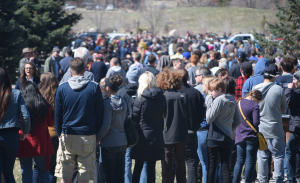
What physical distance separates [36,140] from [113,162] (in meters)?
1.06

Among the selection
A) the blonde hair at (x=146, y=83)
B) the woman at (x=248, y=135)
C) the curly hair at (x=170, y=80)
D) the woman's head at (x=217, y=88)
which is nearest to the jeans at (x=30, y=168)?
the blonde hair at (x=146, y=83)

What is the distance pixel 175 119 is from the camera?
4.66 metres

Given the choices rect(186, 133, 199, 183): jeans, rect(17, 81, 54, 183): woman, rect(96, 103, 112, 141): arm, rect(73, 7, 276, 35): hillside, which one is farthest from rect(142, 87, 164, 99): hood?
rect(73, 7, 276, 35): hillside

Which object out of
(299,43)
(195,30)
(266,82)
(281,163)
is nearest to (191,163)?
(281,163)

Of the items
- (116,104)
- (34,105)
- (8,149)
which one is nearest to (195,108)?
(116,104)

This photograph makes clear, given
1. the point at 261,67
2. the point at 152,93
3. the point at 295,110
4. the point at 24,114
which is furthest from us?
the point at 261,67

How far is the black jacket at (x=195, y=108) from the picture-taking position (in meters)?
4.98

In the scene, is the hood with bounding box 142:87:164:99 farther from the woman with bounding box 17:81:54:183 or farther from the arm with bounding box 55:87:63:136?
the woman with bounding box 17:81:54:183

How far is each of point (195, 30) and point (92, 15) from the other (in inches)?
902

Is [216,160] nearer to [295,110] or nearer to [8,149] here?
[295,110]

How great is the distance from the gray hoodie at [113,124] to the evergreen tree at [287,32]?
25.1 ft

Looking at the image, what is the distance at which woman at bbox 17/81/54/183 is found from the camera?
4.14 metres

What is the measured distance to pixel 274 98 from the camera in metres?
5.10

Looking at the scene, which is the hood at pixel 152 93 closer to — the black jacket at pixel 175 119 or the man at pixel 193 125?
the black jacket at pixel 175 119
